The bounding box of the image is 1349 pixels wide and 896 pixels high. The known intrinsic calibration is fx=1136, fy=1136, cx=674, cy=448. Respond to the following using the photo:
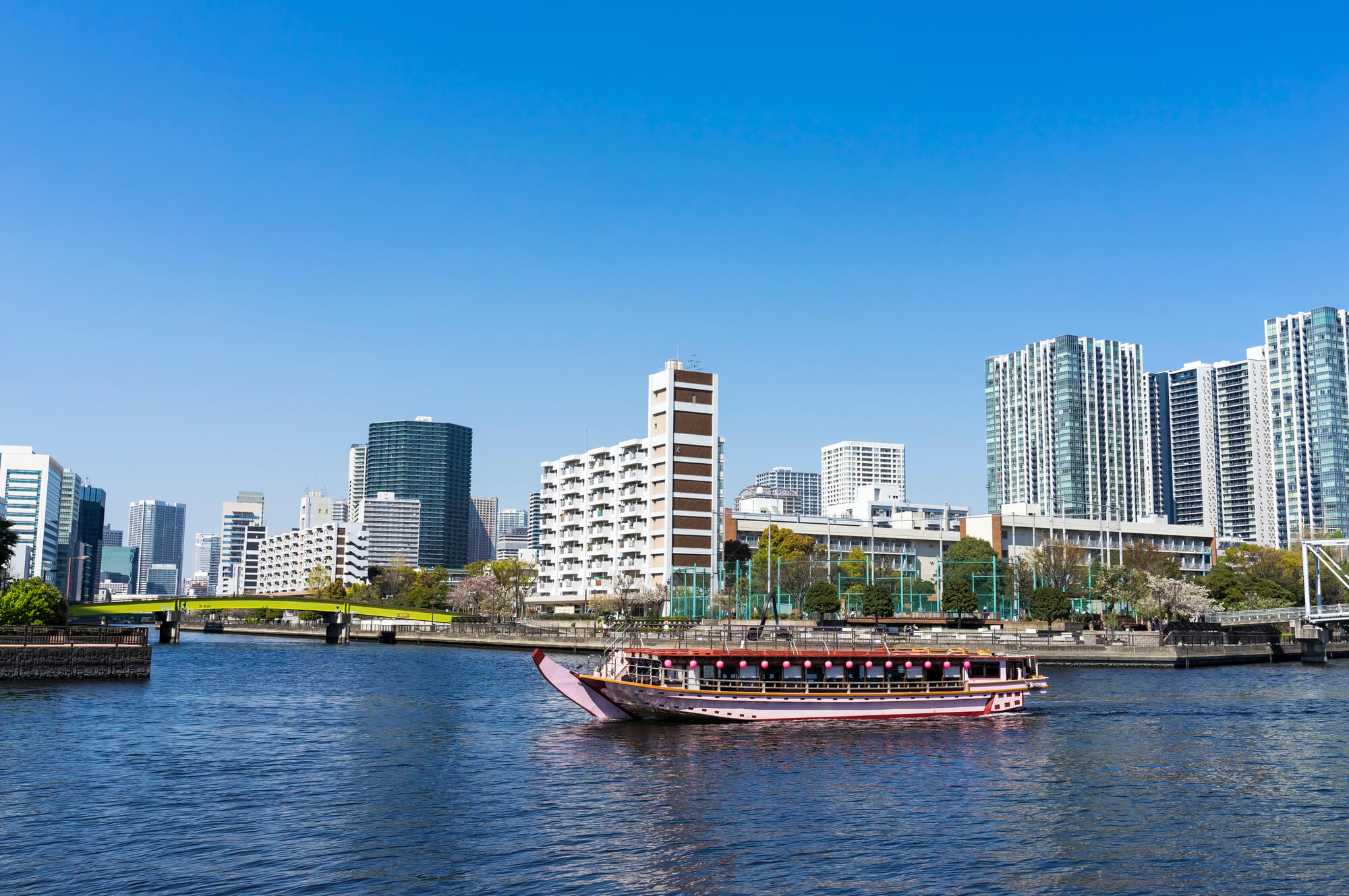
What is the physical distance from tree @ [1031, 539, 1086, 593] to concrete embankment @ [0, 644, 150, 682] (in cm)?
11296

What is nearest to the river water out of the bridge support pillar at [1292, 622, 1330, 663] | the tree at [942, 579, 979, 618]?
the bridge support pillar at [1292, 622, 1330, 663]

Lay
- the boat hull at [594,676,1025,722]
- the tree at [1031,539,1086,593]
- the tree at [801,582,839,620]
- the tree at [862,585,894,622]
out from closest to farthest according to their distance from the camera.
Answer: the boat hull at [594,676,1025,722] → the tree at [862,585,894,622] → the tree at [801,582,839,620] → the tree at [1031,539,1086,593]

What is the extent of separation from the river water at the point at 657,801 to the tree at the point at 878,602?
71943mm

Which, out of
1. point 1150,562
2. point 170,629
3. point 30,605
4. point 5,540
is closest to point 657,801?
point 30,605

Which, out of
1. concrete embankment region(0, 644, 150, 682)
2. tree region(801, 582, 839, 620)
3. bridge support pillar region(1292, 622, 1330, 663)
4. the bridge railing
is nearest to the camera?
concrete embankment region(0, 644, 150, 682)

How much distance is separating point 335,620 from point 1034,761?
15117cm

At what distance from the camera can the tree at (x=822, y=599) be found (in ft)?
491

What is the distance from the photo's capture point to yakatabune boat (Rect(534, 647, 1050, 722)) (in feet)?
209

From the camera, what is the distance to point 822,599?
492 ft

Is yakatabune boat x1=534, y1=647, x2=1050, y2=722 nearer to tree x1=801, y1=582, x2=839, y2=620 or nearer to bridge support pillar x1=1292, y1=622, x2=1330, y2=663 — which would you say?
bridge support pillar x1=1292, y1=622, x2=1330, y2=663

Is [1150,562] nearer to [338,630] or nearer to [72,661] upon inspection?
[338,630]

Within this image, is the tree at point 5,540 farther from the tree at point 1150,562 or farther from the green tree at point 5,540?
the tree at point 1150,562

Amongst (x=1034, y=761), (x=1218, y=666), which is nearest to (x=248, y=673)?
(x=1034, y=761)

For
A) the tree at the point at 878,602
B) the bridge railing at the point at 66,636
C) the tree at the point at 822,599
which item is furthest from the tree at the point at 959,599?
the bridge railing at the point at 66,636
